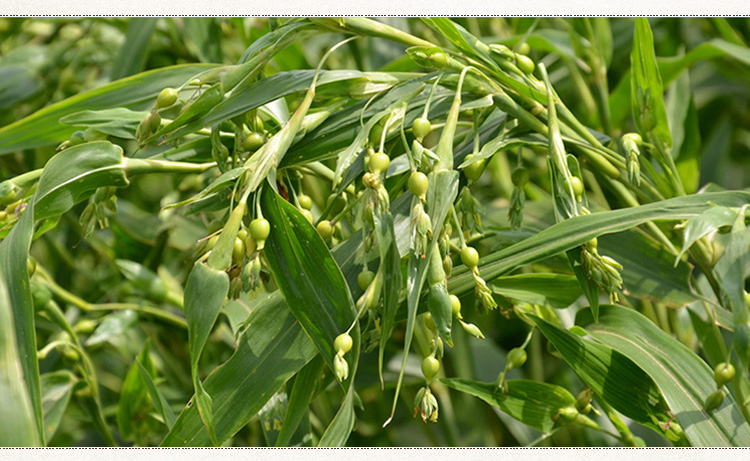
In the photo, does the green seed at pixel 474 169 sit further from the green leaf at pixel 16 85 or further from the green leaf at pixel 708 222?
the green leaf at pixel 16 85

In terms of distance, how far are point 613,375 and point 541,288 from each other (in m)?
0.08

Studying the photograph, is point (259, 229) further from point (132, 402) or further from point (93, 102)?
point (132, 402)

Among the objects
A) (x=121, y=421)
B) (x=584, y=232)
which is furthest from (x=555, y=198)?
(x=121, y=421)

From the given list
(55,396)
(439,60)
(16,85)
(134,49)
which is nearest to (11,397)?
(439,60)

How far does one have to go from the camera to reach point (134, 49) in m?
0.82

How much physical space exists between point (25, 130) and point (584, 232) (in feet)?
1.56

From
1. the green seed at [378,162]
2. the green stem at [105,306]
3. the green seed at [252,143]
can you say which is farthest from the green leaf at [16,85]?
the green seed at [378,162]

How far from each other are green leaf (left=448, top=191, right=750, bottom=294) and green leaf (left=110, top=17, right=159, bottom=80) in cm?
56

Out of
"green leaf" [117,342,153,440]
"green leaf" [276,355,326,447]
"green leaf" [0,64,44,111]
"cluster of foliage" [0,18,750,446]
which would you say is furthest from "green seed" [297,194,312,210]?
"green leaf" [0,64,44,111]

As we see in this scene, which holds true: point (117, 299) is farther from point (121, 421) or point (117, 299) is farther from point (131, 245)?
point (121, 421)

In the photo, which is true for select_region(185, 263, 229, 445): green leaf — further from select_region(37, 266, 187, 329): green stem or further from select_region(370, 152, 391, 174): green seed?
select_region(37, 266, 187, 329): green stem

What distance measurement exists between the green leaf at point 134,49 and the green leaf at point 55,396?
371 millimetres

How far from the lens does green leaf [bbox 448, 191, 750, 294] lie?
1.33 ft

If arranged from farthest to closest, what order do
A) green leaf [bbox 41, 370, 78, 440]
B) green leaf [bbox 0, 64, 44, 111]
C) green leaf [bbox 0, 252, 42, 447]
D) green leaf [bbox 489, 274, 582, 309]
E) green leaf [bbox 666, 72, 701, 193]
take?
1. green leaf [bbox 0, 64, 44, 111]
2. green leaf [bbox 666, 72, 701, 193]
3. green leaf [bbox 41, 370, 78, 440]
4. green leaf [bbox 489, 274, 582, 309]
5. green leaf [bbox 0, 252, 42, 447]
